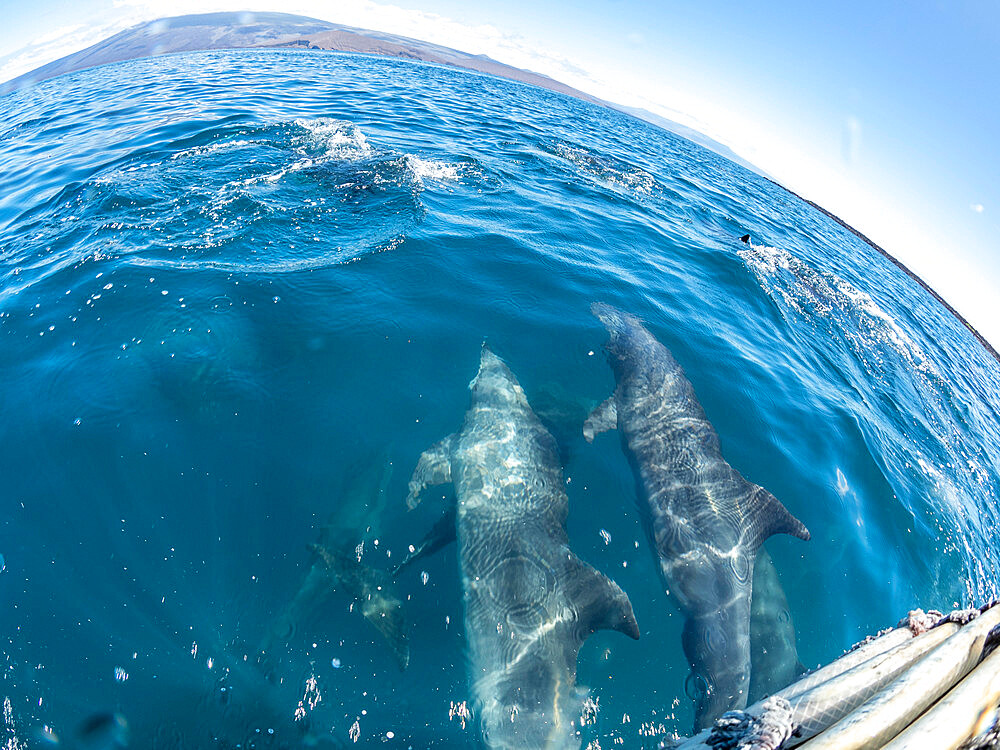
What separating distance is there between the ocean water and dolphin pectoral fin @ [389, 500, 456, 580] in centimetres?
15

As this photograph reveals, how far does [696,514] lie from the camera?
277 inches

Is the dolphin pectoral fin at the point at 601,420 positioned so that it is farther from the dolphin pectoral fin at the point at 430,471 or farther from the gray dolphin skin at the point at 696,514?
the dolphin pectoral fin at the point at 430,471

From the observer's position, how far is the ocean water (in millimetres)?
4914

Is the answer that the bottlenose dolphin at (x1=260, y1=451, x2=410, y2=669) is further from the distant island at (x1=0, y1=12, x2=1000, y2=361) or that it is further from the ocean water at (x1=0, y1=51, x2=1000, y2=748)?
the distant island at (x1=0, y1=12, x2=1000, y2=361)

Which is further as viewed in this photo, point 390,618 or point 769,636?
point 769,636

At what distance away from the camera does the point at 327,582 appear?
548 centimetres

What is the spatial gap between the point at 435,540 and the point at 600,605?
7.69 feet

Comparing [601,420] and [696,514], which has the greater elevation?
[696,514]

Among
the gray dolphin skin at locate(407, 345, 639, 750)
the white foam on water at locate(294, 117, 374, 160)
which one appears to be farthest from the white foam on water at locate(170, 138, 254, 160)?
the gray dolphin skin at locate(407, 345, 639, 750)

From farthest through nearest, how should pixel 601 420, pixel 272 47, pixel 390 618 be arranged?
pixel 272 47
pixel 601 420
pixel 390 618

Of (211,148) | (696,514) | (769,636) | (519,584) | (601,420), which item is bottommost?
(211,148)

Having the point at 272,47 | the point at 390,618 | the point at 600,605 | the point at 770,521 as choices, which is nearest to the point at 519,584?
the point at 600,605

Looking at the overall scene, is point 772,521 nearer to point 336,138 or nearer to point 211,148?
point 336,138

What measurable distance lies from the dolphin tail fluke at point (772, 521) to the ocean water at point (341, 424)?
493mm
